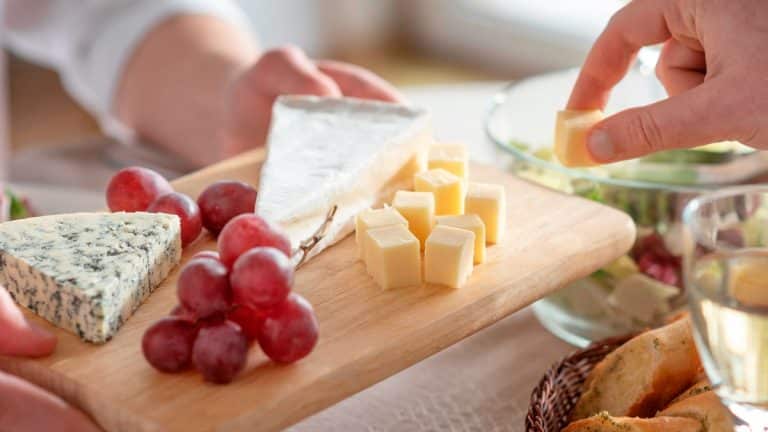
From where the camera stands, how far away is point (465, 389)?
4.29ft

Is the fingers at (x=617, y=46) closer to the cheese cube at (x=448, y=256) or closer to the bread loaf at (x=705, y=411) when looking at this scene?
the cheese cube at (x=448, y=256)

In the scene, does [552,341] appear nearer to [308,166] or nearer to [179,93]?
[308,166]

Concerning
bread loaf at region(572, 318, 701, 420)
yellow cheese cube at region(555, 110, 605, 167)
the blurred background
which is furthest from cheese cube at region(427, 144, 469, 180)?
the blurred background

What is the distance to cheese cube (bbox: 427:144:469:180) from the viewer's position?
4.54ft

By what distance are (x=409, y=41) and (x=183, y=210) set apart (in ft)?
12.4

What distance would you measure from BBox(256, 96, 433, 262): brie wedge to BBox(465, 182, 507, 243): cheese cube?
15 centimetres

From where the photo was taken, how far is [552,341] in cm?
142

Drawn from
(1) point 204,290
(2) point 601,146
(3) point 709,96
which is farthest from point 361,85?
(1) point 204,290

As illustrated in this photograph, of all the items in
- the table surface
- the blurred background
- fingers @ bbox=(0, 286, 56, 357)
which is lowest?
the blurred background

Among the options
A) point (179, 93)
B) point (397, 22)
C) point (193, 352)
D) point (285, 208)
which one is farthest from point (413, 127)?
point (397, 22)

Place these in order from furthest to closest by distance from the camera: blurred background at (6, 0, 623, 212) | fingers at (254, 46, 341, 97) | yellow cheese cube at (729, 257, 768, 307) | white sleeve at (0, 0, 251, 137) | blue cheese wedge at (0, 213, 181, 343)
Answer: blurred background at (6, 0, 623, 212), white sleeve at (0, 0, 251, 137), fingers at (254, 46, 341, 97), blue cheese wedge at (0, 213, 181, 343), yellow cheese cube at (729, 257, 768, 307)

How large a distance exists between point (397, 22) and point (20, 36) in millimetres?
2685

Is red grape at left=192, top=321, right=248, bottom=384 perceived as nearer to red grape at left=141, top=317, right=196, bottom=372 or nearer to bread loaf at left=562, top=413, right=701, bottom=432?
red grape at left=141, top=317, right=196, bottom=372

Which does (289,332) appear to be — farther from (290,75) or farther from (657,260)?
(290,75)
